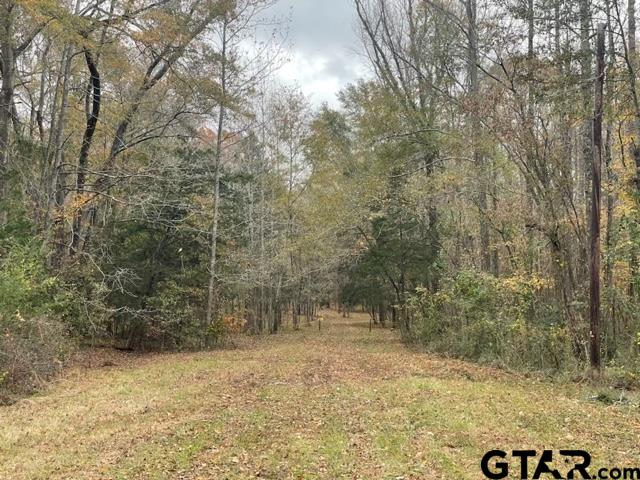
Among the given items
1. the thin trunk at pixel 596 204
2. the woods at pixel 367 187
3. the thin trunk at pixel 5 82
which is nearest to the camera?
the thin trunk at pixel 596 204

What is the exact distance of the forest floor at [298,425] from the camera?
4.60m

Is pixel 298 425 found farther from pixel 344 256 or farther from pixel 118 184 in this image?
pixel 344 256

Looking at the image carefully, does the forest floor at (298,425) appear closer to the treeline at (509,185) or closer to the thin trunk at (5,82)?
the treeline at (509,185)

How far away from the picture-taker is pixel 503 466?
448 cm

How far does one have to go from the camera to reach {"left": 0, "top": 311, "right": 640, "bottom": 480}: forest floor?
4.60 m

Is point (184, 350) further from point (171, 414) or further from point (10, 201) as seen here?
point (171, 414)

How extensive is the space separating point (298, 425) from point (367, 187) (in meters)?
11.6

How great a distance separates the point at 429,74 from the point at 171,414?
1446 cm

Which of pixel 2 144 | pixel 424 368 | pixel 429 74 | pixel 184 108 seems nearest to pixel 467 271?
pixel 424 368
